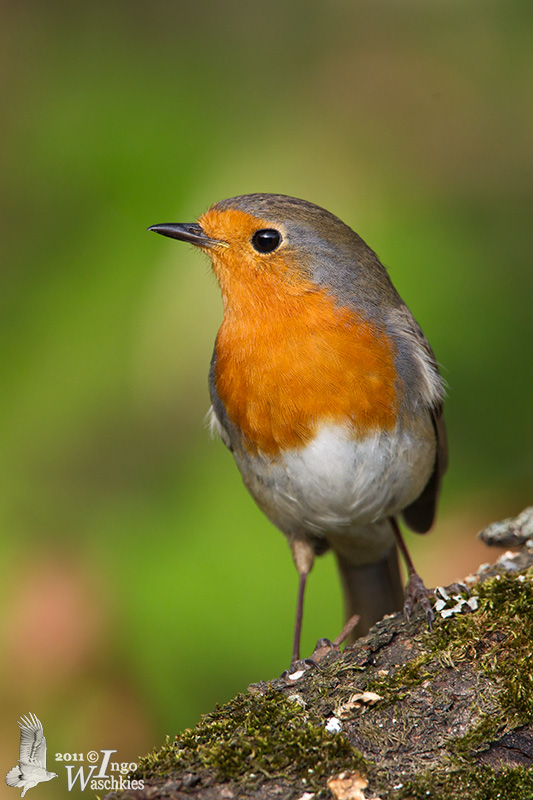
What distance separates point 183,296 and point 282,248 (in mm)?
1166

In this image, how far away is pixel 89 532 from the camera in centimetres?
364

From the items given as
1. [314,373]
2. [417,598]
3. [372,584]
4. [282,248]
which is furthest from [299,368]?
[372,584]

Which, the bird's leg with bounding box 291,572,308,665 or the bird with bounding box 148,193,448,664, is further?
the bird's leg with bounding box 291,572,308,665

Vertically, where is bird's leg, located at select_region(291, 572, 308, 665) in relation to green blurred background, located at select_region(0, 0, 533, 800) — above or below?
below

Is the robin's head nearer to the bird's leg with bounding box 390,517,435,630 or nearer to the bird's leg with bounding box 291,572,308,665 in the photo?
the bird's leg with bounding box 390,517,435,630

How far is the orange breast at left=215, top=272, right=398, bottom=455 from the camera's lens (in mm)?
2508

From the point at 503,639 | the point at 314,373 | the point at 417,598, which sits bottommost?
the point at 503,639

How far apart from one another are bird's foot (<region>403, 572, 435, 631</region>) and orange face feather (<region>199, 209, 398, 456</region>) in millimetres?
519

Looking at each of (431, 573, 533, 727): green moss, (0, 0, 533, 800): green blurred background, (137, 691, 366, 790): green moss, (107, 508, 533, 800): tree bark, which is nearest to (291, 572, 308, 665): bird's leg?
(0, 0, 533, 800): green blurred background

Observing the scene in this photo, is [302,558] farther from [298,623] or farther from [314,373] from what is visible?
[314,373]

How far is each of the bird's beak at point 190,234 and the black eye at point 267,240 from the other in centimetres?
12

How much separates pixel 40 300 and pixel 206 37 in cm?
200

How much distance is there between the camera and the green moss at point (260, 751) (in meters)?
1.67

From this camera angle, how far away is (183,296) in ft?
12.4
